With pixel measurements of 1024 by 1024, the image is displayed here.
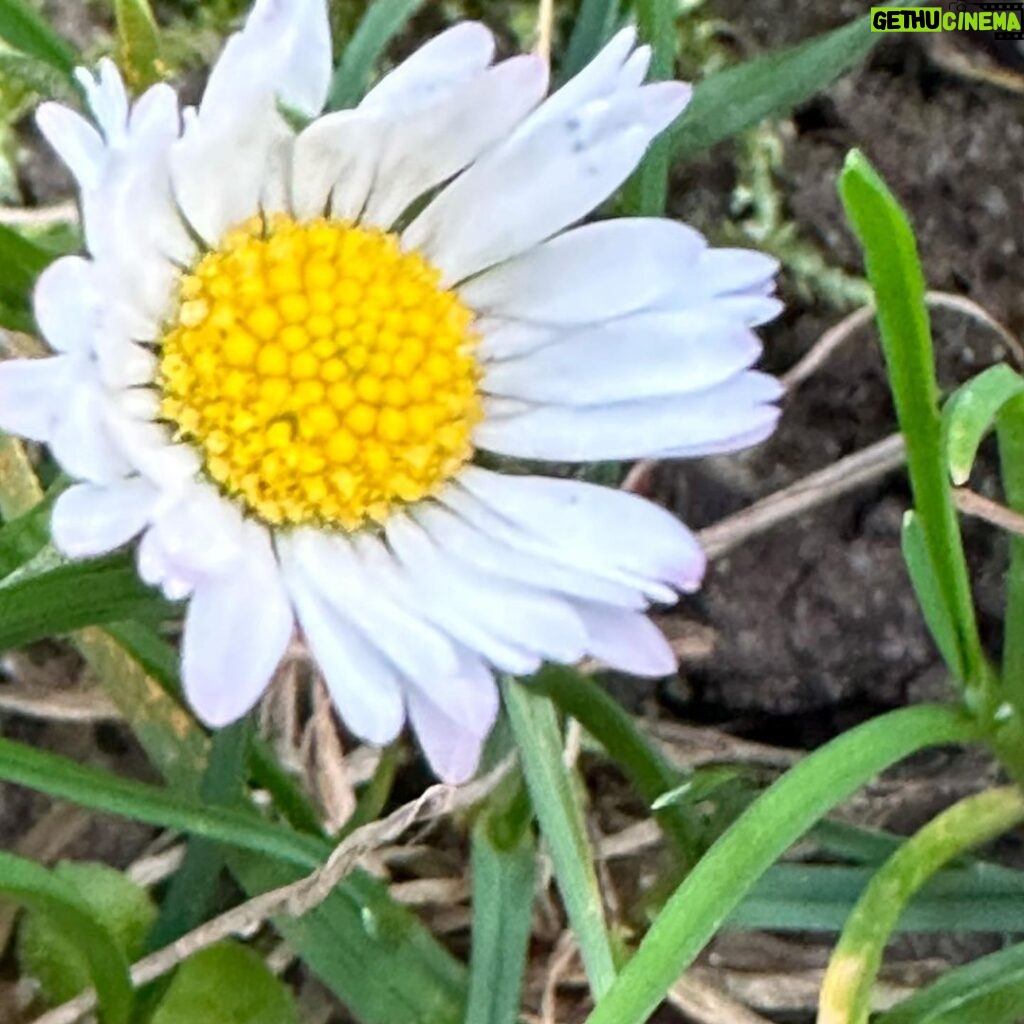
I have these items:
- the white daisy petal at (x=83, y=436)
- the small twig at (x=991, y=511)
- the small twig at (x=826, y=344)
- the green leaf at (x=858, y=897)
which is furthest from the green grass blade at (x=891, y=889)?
the white daisy petal at (x=83, y=436)

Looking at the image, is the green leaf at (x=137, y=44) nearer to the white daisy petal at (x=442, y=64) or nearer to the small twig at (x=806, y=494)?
the white daisy petal at (x=442, y=64)

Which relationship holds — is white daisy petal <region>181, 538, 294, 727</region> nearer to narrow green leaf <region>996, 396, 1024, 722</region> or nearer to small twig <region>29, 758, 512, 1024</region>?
small twig <region>29, 758, 512, 1024</region>

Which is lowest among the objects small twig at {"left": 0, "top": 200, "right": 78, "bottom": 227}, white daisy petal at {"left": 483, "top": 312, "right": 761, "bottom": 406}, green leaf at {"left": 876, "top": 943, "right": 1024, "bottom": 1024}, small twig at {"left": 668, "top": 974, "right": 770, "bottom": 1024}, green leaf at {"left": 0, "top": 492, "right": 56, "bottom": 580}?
small twig at {"left": 668, "top": 974, "right": 770, "bottom": 1024}

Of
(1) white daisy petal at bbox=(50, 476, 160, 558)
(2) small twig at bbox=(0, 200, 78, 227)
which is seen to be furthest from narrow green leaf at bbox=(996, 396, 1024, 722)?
(2) small twig at bbox=(0, 200, 78, 227)

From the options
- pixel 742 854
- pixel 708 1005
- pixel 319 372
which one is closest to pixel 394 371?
pixel 319 372

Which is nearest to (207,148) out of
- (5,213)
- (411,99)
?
(411,99)

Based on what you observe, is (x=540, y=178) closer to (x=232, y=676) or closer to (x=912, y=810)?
(x=232, y=676)
